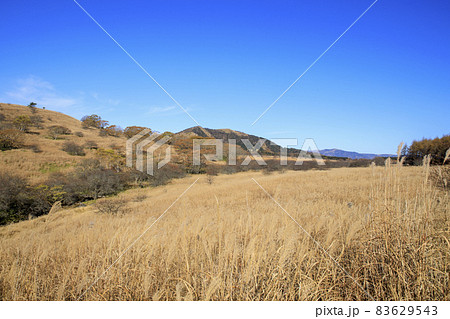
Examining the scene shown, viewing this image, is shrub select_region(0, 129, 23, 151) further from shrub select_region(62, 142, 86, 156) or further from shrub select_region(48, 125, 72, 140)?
shrub select_region(48, 125, 72, 140)

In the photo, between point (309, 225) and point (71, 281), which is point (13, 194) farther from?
point (309, 225)

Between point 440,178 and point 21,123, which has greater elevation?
point 21,123

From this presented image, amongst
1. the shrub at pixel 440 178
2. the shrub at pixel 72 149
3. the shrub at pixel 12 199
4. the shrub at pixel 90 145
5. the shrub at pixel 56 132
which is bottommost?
the shrub at pixel 12 199

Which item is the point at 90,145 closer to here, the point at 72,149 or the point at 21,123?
the point at 72,149

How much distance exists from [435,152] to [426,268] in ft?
134

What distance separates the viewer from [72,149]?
38469 millimetres

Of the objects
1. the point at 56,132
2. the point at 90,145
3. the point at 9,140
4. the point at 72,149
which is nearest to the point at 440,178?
the point at 9,140

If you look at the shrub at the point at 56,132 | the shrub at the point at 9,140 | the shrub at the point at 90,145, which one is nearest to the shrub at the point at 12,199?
the shrub at the point at 9,140

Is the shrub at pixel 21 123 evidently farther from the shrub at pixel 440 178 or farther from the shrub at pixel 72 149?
the shrub at pixel 440 178

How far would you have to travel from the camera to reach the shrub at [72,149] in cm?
3814

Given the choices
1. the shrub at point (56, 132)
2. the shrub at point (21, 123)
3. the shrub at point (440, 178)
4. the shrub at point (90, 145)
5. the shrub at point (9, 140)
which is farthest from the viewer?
the shrub at point (56, 132)

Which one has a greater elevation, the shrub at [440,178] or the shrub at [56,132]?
the shrub at [56,132]
